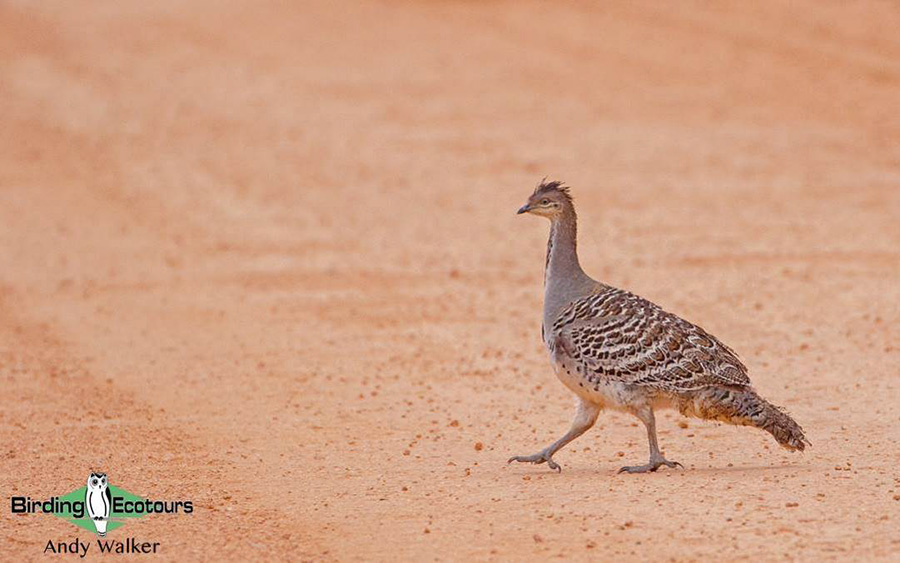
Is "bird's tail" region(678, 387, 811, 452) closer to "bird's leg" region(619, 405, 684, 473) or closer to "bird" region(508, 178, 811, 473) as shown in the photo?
"bird" region(508, 178, 811, 473)

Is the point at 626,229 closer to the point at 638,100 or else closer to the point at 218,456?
the point at 638,100

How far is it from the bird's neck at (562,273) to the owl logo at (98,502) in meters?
2.77

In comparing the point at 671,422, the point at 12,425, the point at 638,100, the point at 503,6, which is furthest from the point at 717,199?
the point at 503,6

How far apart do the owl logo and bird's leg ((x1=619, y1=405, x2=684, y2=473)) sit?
9.62 ft

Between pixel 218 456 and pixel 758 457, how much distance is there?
11.2 ft

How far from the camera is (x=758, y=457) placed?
9109mm

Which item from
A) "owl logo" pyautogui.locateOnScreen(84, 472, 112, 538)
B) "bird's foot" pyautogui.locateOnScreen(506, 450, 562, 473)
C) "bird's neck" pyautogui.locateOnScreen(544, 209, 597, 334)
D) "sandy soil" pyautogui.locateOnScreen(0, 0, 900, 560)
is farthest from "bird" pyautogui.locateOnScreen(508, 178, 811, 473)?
"owl logo" pyautogui.locateOnScreen(84, 472, 112, 538)

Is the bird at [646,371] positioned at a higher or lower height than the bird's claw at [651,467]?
higher

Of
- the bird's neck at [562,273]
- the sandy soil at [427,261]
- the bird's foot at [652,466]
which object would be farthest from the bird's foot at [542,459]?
the bird's neck at [562,273]

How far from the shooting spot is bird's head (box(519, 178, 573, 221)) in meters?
9.72

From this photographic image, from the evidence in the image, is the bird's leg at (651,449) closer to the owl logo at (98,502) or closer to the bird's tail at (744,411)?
the bird's tail at (744,411)

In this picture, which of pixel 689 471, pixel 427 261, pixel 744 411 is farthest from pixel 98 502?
pixel 427 261

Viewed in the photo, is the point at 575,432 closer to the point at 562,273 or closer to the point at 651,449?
the point at 651,449

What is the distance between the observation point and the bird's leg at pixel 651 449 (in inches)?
341
